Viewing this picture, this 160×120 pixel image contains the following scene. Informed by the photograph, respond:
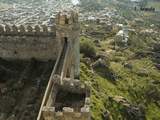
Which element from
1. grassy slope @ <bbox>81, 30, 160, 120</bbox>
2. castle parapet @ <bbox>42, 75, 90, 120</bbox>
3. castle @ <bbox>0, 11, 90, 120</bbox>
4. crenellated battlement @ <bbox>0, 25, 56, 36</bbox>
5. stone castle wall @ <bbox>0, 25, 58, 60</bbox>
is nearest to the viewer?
castle parapet @ <bbox>42, 75, 90, 120</bbox>

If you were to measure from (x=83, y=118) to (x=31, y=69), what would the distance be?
910 inches

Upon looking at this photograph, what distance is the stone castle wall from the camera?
50.4 meters

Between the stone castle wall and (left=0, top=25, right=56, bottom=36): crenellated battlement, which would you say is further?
(left=0, top=25, right=56, bottom=36): crenellated battlement

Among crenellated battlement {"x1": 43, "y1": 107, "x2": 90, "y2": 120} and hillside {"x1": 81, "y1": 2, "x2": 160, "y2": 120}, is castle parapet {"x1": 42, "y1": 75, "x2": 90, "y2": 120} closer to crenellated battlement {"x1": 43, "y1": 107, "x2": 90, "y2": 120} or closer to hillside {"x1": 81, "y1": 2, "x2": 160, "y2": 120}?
crenellated battlement {"x1": 43, "y1": 107, "x2": 90, "y2": 120}

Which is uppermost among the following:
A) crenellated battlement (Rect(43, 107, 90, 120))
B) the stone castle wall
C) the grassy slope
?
crenellated battlement (Rect(43, 107, 90, 120))

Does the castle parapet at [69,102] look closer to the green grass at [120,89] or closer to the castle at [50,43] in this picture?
the castle at [50,43]

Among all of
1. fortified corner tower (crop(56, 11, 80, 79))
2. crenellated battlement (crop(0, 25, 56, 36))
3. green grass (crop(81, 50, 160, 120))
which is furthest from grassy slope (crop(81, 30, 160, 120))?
crenellated battlement (crop(0, 25, 56, 36))

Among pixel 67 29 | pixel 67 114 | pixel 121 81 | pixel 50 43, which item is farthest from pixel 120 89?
pixel 67 114

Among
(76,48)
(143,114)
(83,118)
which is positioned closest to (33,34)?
(76,48)

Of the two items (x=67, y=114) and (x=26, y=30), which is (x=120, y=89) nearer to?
(x=26, y=30)

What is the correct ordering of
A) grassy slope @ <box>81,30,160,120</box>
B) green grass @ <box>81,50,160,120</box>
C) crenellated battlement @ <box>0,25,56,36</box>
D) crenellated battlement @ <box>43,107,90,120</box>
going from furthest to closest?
grassy slope @ <box>81,30,160,120</box>, green grass @ <box>81,50,160,120</box>, crenellated battlement @ <box>0,25,56,36</box>, crenellated battlement @ <box>43,107,90,120</box>

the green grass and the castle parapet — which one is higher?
the castle parapet

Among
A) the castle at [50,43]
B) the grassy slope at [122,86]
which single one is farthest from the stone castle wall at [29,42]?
the grassy slope at [122,86]

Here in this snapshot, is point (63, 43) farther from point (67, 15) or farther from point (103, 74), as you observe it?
point (103, 74)
